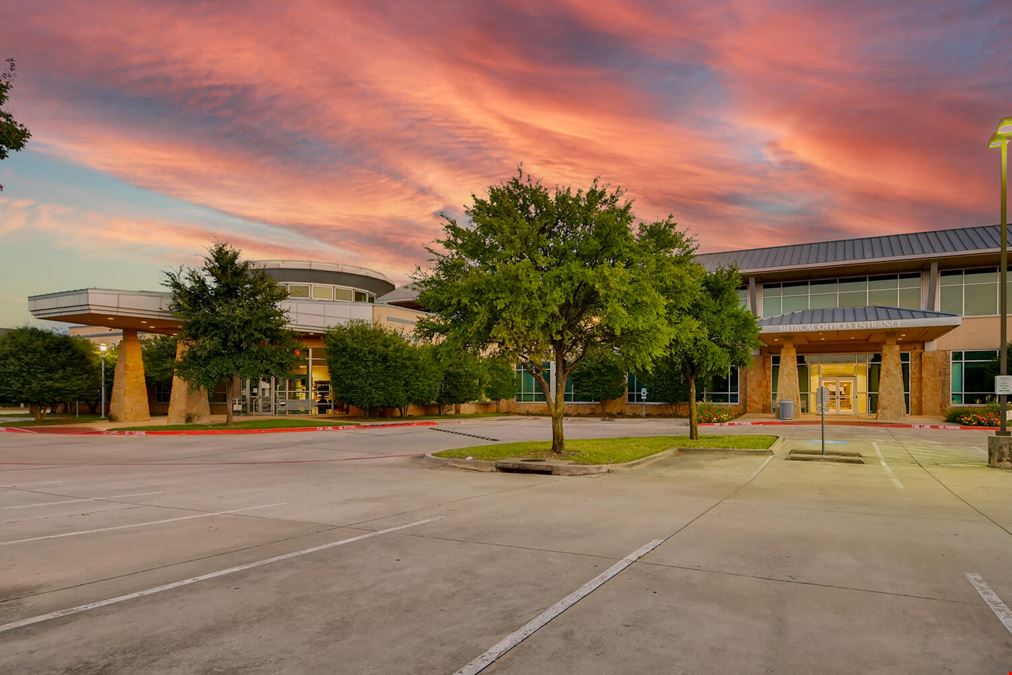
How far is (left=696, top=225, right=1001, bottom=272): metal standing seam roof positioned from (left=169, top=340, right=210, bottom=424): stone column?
Answer: 3635 centimetres

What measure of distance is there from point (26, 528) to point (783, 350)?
149 feet

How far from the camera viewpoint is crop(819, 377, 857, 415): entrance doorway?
160 feet

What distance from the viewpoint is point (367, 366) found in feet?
132

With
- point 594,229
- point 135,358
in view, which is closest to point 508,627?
point 594,229

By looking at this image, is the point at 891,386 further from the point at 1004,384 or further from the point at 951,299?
the point at 1004,384

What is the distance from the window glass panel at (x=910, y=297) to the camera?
161 ft

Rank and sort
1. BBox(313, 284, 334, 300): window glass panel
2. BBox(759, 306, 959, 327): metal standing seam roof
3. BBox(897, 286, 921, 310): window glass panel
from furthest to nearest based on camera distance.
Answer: BBox(313, 284, 334, 300): window glass panel
BBox(897, 286, 921, 310): window glass panel
BBox(759, 306, 959, 327): metal standing seam roof

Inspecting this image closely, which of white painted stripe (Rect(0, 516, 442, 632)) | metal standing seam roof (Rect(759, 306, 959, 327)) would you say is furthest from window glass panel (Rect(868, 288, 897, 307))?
white painted stripe (Rect(0, 516, 442, 632))

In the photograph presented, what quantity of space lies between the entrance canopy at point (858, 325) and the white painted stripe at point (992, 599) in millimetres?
34186

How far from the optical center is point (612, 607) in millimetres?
5570

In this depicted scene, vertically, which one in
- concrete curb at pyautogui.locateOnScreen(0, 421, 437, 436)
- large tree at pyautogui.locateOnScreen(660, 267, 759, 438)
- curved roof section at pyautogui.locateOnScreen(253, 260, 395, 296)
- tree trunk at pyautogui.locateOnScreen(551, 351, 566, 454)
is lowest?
concrete curb at pyautogui.locateOnScreen(0, 421, 437, 436)

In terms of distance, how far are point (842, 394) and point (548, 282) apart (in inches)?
1634

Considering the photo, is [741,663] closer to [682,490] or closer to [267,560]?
[267,560]

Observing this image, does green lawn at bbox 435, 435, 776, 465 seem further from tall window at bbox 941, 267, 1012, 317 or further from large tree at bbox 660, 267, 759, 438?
tall window at bbox 941, 267, 1012, 317
